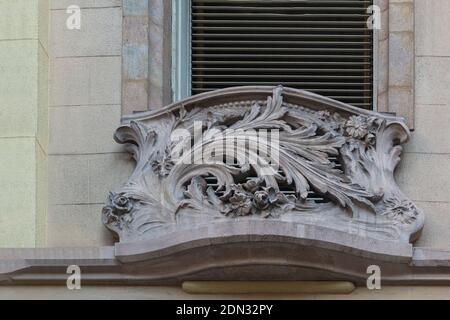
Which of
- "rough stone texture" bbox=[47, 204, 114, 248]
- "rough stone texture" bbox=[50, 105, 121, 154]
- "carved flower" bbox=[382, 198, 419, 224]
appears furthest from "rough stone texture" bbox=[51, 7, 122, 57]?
"carved flower" bbox=[382, 198, 419, 224]

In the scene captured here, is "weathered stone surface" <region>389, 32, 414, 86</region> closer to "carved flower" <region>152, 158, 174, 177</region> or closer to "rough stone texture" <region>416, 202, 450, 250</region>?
"rough stone texture" <region>416, 202, 450, 250</region>

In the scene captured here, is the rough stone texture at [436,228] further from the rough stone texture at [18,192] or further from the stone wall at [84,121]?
the rough stone texture at [18,192]

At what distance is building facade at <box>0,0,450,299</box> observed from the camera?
1667 cm

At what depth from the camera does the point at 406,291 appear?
16.3 metres

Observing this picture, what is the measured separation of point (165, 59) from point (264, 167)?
158 cm

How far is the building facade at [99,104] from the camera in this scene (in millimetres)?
16672

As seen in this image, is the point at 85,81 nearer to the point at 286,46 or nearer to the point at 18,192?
the point at 18,192

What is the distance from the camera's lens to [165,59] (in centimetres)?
1752

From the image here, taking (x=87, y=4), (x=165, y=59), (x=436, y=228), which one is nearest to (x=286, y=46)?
(x=165, y=59)

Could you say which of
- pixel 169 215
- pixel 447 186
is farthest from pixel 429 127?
pixel 169 215

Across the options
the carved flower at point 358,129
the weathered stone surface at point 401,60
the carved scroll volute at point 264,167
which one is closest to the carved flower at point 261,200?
the carved scroll volute at point 264,167

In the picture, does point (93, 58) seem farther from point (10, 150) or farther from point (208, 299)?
point (208, 299)

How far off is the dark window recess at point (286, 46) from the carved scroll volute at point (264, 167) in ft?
2.80
